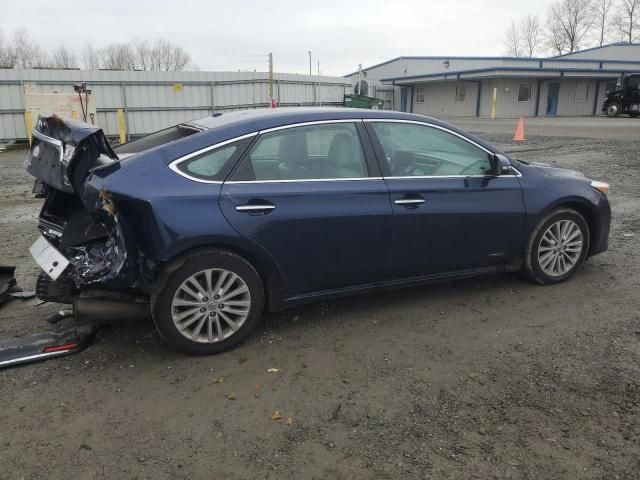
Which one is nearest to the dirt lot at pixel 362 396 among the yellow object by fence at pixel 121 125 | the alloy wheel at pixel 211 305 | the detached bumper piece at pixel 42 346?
the detached bumper piece at pixel 42 346

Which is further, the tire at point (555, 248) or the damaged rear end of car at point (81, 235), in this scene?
the tire at point (555, 248)

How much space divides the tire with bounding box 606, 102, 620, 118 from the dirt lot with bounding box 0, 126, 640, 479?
33528mm

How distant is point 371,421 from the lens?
2883mm

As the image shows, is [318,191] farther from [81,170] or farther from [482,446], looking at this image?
[482,446]

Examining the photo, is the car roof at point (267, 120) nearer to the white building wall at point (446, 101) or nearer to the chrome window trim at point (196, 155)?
the chrome window trim at point (196, 155)

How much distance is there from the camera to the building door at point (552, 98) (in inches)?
1571

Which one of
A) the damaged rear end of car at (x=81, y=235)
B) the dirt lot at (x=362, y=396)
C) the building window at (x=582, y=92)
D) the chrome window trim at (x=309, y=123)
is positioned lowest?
the dirt lot at (x=362, y=396)

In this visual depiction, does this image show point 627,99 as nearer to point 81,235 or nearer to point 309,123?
point 309,123

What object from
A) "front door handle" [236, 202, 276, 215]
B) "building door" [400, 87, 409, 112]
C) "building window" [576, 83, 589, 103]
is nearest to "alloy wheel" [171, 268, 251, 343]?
"front door handle" [236, 202, 276, 215]

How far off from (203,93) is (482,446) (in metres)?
19.2

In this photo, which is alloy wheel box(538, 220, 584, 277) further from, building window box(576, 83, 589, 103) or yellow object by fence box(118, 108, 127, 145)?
building window box(576, 83, 589, 103)

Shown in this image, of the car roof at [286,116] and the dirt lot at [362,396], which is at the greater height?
the car roof at [286,116]

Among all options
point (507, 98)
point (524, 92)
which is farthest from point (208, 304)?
point (524, 92)

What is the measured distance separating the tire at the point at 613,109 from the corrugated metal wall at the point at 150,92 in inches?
872
